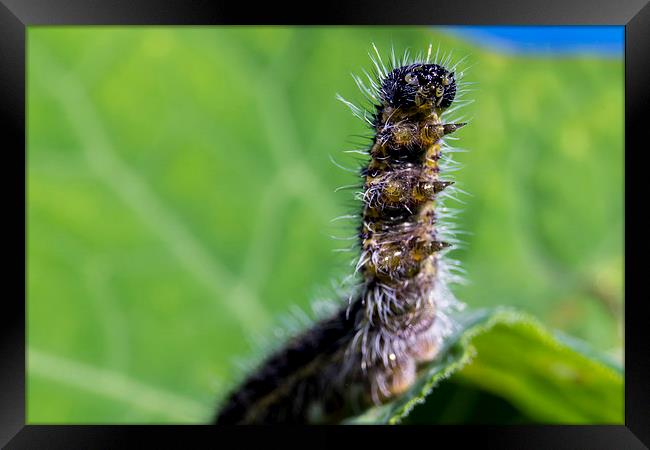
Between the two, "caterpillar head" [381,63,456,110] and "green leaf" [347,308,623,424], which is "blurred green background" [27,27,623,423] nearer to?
"green leaf" [347,308,623,424]

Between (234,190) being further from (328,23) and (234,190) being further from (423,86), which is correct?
(423,86)

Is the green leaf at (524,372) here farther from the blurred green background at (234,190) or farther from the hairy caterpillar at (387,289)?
the blurred green background at (234,190)

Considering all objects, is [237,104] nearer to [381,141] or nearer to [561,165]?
[561,165]

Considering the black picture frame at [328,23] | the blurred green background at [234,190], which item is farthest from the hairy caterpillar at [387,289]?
the blurred green background at [234,190]

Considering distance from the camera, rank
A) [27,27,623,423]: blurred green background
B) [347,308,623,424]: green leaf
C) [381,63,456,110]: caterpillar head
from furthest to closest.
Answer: [27,27,623,423]: blurred green background
[347,308,623,424]: green leaf
[381,63,456,110]: caterpillar head

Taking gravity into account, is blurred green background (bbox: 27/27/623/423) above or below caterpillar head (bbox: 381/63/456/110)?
above

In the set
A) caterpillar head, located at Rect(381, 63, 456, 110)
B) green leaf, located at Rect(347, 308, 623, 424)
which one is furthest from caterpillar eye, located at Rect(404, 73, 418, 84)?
green leaf, located at Rect(347, 308, 623, 424)

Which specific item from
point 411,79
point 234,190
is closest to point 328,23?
point 411,79
